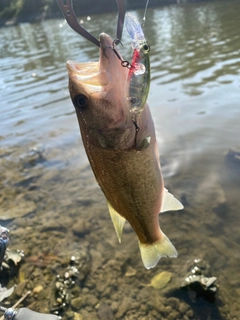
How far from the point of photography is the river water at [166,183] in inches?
162

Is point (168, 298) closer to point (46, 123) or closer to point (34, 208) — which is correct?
point (34, 208)

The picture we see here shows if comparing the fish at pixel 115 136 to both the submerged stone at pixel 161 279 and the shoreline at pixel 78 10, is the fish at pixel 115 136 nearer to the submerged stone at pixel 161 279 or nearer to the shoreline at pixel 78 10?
the submerged stone at pixel 161 279

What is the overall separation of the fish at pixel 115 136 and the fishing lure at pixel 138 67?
0.24 ft

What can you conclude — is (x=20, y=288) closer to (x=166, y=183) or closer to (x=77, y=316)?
(x=77, y=316)

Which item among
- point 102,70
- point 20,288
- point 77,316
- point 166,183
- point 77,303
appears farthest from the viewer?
point 166,183

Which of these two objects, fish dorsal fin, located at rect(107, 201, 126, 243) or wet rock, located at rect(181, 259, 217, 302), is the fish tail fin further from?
wet rock, located at rect(181, 259, 217, 302)

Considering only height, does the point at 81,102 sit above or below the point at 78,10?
above

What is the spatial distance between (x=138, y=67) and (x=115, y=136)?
0.44 meters

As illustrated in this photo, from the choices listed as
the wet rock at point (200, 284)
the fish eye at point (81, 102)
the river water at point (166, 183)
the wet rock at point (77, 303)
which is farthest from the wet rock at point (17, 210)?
the fish eye at point (81, 102)

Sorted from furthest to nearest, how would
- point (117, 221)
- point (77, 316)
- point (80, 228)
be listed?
point (80, 228) < point (77, 316) < point (117, 221)

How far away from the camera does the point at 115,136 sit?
2033 mm

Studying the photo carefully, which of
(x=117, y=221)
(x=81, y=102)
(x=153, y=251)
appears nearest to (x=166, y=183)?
(x=153, y=251)

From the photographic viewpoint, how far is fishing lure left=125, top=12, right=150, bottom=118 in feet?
5.66

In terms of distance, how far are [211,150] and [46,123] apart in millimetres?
4839
